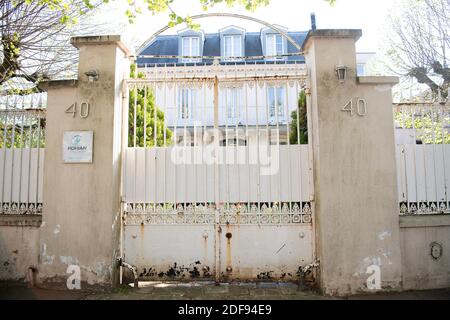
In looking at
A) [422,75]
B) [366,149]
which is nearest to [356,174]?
[366,149]

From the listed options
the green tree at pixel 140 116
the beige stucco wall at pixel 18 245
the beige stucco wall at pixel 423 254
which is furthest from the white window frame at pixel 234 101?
the beige stucco wall at pixel 18 245

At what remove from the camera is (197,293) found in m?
4.77

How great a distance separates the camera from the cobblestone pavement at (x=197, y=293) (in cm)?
457

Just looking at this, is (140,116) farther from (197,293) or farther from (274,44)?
(274,44)

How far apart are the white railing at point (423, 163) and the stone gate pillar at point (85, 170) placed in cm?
439

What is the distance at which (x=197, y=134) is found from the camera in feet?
18.3

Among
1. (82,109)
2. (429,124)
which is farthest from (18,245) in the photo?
(429,124)

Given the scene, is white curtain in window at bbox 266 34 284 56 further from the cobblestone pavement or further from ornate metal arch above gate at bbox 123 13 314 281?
the cobblestone pavement

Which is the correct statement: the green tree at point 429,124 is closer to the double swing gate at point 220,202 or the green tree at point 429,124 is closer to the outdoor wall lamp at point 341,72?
the outdoor wall lamp at point 341,72

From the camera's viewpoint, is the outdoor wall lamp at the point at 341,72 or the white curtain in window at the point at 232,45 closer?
the outdoor wall lamp at the point at 341,72

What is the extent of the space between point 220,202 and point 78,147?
2.30 meters
